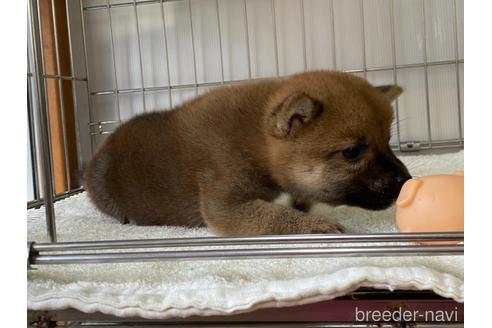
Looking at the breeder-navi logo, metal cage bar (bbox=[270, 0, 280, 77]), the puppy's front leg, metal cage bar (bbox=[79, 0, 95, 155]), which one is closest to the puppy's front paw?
the puppy's front leg

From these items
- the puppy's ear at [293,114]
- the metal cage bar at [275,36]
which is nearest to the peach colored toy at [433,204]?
the puppy's ear at [293,114]

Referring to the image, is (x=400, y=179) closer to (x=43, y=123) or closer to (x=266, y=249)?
(x=266, y=249)

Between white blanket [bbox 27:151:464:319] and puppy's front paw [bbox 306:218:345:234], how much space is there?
23cm

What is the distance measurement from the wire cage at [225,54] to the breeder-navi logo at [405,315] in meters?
1.51

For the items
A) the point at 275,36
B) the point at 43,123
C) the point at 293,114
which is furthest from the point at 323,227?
the point at 275,36

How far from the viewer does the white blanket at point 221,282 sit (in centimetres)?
76

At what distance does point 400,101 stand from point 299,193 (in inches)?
46.3

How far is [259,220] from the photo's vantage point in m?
1.22

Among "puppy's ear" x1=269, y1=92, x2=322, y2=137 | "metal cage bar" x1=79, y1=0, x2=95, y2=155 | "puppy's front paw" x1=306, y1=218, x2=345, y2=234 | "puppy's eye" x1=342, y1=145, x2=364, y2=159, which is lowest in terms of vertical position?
"puppy's front paw" x1=306, y1=218, x2=345, y2=234

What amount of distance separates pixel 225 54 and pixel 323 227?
1381 mm

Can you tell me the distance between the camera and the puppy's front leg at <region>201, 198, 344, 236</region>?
46.2 inches

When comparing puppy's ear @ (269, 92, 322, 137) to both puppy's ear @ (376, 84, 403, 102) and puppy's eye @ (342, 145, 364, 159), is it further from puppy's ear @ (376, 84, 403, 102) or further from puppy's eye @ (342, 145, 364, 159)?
puppy's ear @ (376, 84, 403, 102)

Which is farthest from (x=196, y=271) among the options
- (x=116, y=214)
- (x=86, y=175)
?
(x=86, y=175)
